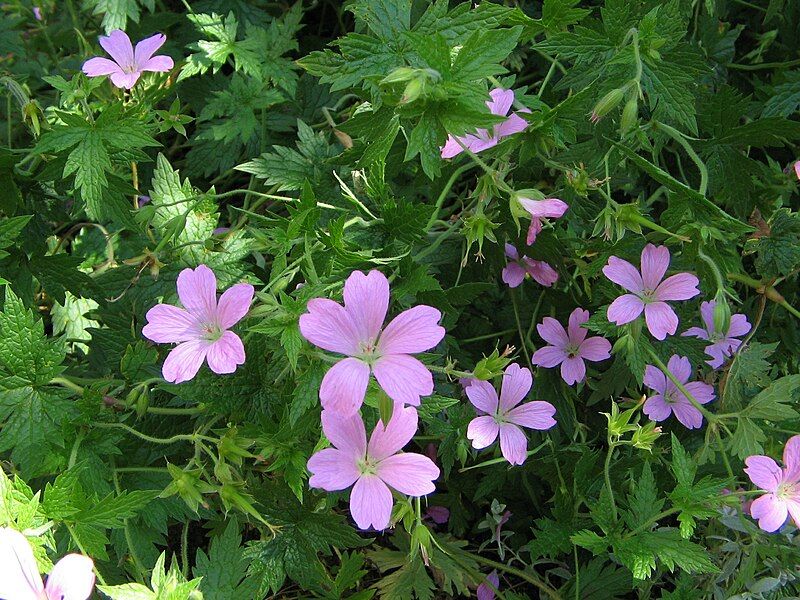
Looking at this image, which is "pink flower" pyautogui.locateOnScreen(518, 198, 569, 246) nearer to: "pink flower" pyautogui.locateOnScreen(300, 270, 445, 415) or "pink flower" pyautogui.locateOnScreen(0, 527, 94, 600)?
"pink flower" pyautogui.locateOnScreen(300, 270, 445, 415)

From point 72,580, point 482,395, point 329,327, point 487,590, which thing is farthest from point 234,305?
point 487,590

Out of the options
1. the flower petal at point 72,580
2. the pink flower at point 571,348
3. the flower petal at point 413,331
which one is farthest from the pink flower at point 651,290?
the flower petal at point 72,580

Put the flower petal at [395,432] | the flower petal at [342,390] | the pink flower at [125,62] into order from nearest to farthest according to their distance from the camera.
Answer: the flower petal at [342,390]
the flower petal at [395,432]
the pink flower at [125,62]

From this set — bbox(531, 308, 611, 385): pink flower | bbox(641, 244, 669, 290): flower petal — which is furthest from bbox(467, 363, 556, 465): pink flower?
bbox(641, 244, 669, 290): flower petal

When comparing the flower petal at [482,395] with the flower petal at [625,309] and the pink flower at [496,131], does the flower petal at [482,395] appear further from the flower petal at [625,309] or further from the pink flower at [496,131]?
the pink flower at [496,131]

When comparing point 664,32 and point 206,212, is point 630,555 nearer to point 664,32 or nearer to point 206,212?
point 664,32

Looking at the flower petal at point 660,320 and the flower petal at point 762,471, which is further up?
the flower petal at point 660,320

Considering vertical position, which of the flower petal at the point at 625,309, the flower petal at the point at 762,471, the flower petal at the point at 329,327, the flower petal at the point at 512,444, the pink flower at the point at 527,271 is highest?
the flower petal at the point at 329,327

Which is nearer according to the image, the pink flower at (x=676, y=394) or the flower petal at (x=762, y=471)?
the flower petal at (x=762, y=471)
